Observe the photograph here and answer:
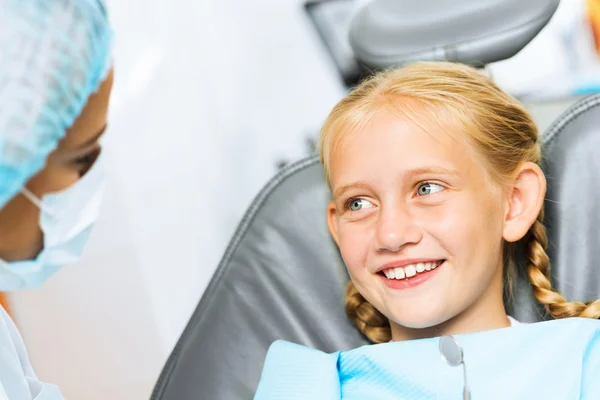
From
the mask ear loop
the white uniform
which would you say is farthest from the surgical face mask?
the white uniform

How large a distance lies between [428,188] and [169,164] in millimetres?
1246

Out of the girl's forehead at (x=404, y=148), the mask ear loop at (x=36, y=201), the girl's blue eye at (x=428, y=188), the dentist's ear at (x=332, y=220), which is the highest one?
the mask ear loop at (x=36, y=201)

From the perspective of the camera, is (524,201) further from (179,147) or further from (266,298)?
(179,147)

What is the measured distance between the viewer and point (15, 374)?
900 millimetres

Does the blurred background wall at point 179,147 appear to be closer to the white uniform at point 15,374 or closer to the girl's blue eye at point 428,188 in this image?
the white uniform at point 15,374

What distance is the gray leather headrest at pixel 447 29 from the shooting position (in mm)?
1206

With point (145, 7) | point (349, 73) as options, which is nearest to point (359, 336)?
point (349, 73)

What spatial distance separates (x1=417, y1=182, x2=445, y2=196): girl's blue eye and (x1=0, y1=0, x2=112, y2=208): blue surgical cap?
1.66ft

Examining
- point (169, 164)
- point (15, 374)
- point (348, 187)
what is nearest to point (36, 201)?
point (15, 374)

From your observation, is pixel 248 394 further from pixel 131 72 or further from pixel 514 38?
pixel 131 72

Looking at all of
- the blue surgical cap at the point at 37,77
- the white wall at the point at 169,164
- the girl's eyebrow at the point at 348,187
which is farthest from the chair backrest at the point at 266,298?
the blue surgical cap at the point at 37,77

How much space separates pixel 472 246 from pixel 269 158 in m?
1.51

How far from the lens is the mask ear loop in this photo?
2.43ft

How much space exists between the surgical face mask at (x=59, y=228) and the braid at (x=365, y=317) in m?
0.50
